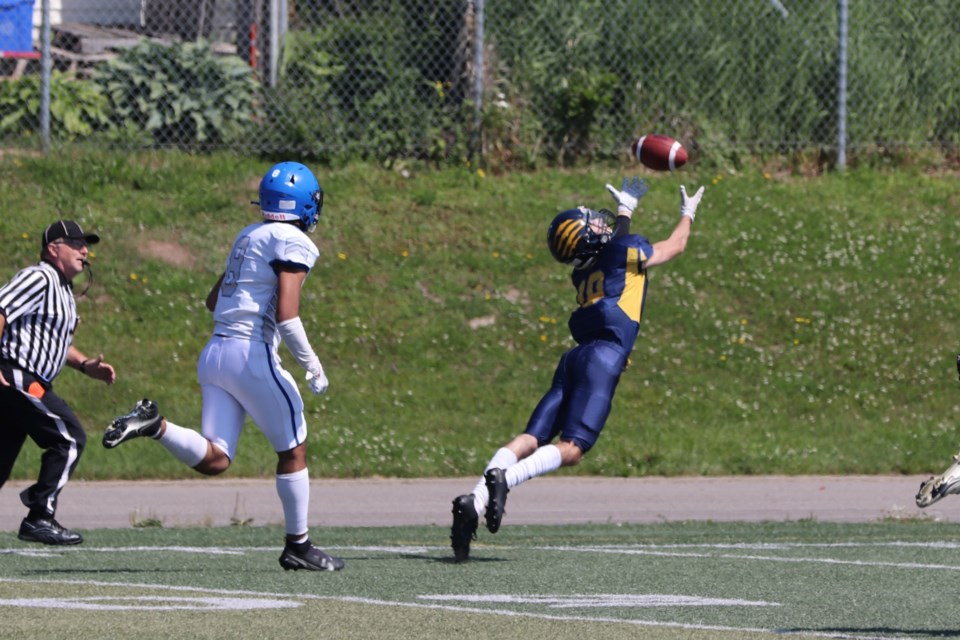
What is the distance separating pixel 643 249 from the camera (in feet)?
27.1

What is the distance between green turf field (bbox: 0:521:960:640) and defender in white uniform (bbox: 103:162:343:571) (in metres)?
0.48

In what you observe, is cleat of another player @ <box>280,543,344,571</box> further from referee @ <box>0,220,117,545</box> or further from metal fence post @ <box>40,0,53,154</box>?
metal fence post @ <box>40,0,53,154</box>

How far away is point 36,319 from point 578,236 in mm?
2834

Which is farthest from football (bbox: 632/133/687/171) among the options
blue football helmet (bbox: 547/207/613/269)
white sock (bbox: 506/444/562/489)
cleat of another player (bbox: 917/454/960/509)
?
cleat of another player (bbox: 917/454/960/509)

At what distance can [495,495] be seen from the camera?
24.4 ft

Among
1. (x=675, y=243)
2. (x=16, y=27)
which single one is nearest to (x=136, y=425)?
(x=675, y=243)

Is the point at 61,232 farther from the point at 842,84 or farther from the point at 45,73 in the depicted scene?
the point at 842,84

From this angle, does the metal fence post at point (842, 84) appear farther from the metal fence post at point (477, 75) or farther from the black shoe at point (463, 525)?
the black shoe at point (463, 525)

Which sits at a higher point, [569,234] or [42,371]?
[569,234]

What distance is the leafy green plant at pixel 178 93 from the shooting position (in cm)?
1631

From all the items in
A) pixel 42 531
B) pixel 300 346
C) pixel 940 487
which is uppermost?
pixel 940 487

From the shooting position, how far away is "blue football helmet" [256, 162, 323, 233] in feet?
22.9

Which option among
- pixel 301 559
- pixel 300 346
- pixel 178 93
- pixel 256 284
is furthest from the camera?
pixel 178 93

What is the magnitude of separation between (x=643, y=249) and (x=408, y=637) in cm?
357
